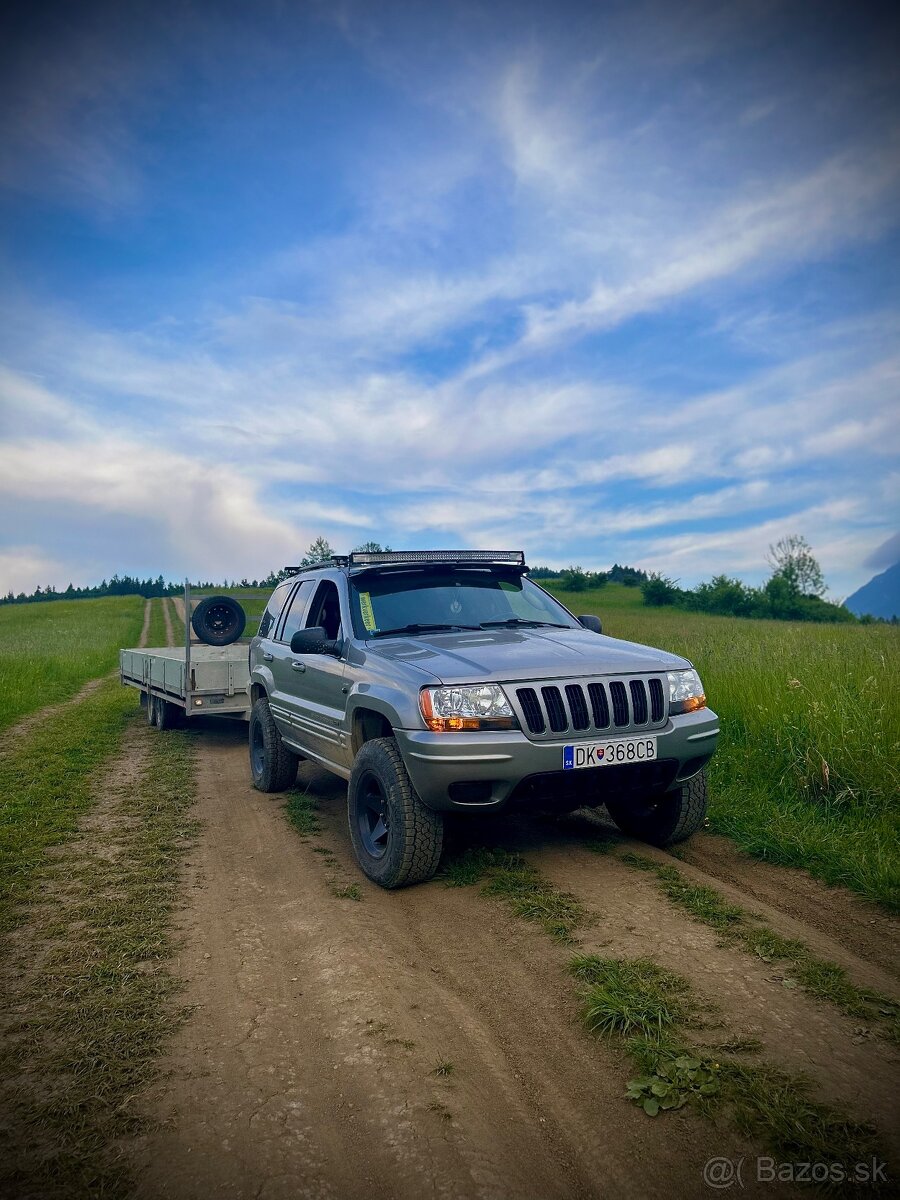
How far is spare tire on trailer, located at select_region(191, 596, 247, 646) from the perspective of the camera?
11852mm

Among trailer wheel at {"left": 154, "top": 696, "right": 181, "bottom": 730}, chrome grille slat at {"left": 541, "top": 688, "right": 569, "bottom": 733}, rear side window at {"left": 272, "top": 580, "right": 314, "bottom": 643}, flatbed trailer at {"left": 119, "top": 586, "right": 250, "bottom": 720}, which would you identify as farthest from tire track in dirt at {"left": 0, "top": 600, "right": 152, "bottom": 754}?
chrome grille slat at {"left": 541, "top": 688, "right": 569, "bottom": 733}

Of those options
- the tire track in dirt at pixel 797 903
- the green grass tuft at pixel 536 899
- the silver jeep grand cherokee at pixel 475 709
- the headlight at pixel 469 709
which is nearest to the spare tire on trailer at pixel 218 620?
the silver jeep grand cherokee at pixel 475 709

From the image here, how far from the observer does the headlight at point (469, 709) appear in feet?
14.4

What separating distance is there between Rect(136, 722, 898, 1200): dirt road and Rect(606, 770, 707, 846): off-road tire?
40 centimetres

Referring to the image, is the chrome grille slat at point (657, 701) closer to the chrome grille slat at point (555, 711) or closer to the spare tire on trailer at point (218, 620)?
the chrome grille slat at point (555, 711)

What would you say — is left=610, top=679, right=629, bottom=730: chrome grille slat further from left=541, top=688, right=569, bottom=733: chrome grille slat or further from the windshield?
the windshield

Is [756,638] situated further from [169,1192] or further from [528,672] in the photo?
[169,1192]

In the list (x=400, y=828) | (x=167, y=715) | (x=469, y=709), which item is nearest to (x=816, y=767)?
(x=469, y=709)

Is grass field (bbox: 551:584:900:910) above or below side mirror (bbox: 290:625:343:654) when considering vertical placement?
below

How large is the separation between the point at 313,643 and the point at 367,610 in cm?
47

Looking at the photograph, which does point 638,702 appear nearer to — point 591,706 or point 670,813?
point 591,706

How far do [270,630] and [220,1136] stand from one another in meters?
5.63

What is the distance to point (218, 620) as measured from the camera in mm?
12062

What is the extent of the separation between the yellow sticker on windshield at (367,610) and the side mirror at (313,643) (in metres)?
0.24
